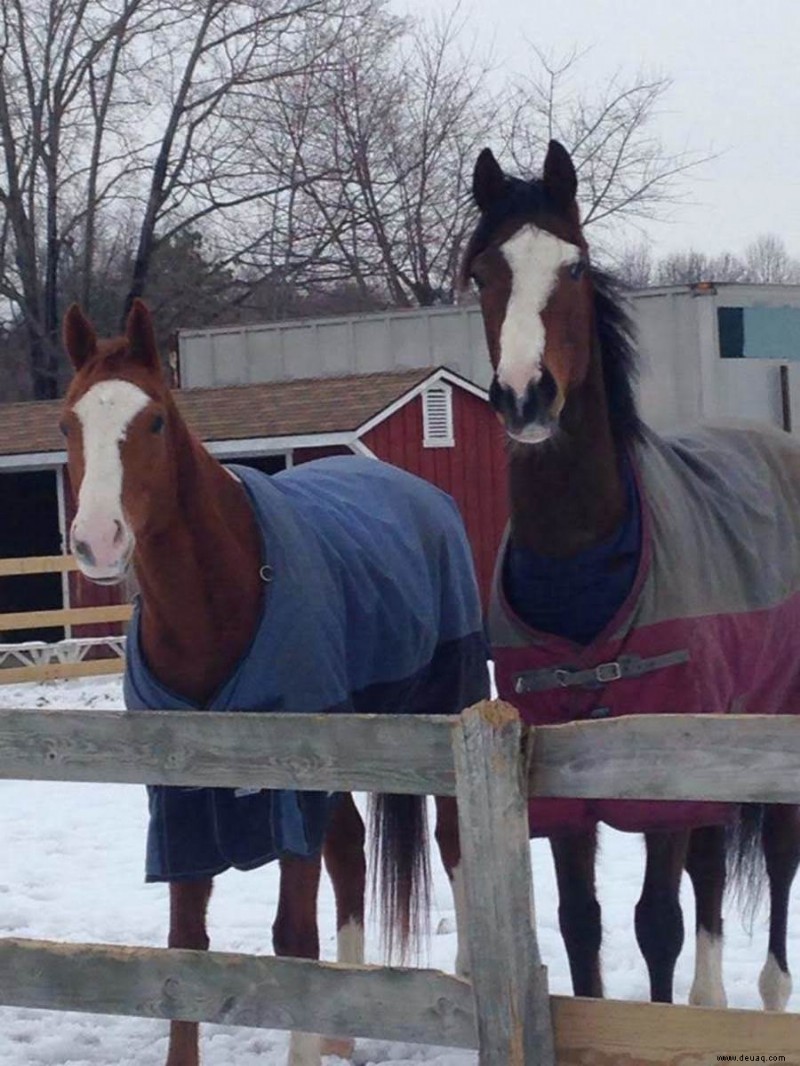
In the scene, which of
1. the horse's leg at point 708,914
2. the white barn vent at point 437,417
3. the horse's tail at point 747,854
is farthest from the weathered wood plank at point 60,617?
the horse's leg at point 708,914

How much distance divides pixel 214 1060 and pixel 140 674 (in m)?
1.23

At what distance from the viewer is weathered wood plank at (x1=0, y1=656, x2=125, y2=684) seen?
41.4 feet

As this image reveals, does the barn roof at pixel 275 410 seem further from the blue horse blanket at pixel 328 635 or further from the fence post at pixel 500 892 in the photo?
the fence post at pixel 500 892

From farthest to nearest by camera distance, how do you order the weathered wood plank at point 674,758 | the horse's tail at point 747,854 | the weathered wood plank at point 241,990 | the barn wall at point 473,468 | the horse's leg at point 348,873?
the barn wall at point 473,468 → the horse's leg at point 348,873 → the horse's tail at point 747,854 → the weathered wood plank at point 241,990 → the weathered wood plank at point 674,758

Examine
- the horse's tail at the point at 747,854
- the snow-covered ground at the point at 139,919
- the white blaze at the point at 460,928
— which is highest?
the horse's tail at the point at 747,854

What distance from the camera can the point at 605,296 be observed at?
413cm

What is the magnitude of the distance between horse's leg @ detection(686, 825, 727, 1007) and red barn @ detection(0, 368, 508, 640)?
10.2 metres

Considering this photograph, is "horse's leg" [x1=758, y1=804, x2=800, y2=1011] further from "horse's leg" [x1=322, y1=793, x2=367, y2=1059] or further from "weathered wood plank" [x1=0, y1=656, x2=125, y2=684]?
"weathered wood plank" [x1=0, y1=656, x2=125, y2=684]

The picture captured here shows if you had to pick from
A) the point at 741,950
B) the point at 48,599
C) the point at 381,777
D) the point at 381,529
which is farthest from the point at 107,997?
the point at 48,599

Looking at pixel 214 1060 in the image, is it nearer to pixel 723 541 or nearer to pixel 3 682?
pixel 723 541

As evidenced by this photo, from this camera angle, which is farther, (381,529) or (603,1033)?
(381,529)

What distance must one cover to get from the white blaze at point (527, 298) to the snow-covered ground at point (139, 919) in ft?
6.79

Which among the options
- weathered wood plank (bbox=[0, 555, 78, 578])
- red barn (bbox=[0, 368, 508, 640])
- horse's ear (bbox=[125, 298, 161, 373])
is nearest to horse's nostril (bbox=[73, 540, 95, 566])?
horse's ear (bbox=[125, 298, 161, 373])

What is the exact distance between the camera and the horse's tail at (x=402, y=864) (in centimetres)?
513
